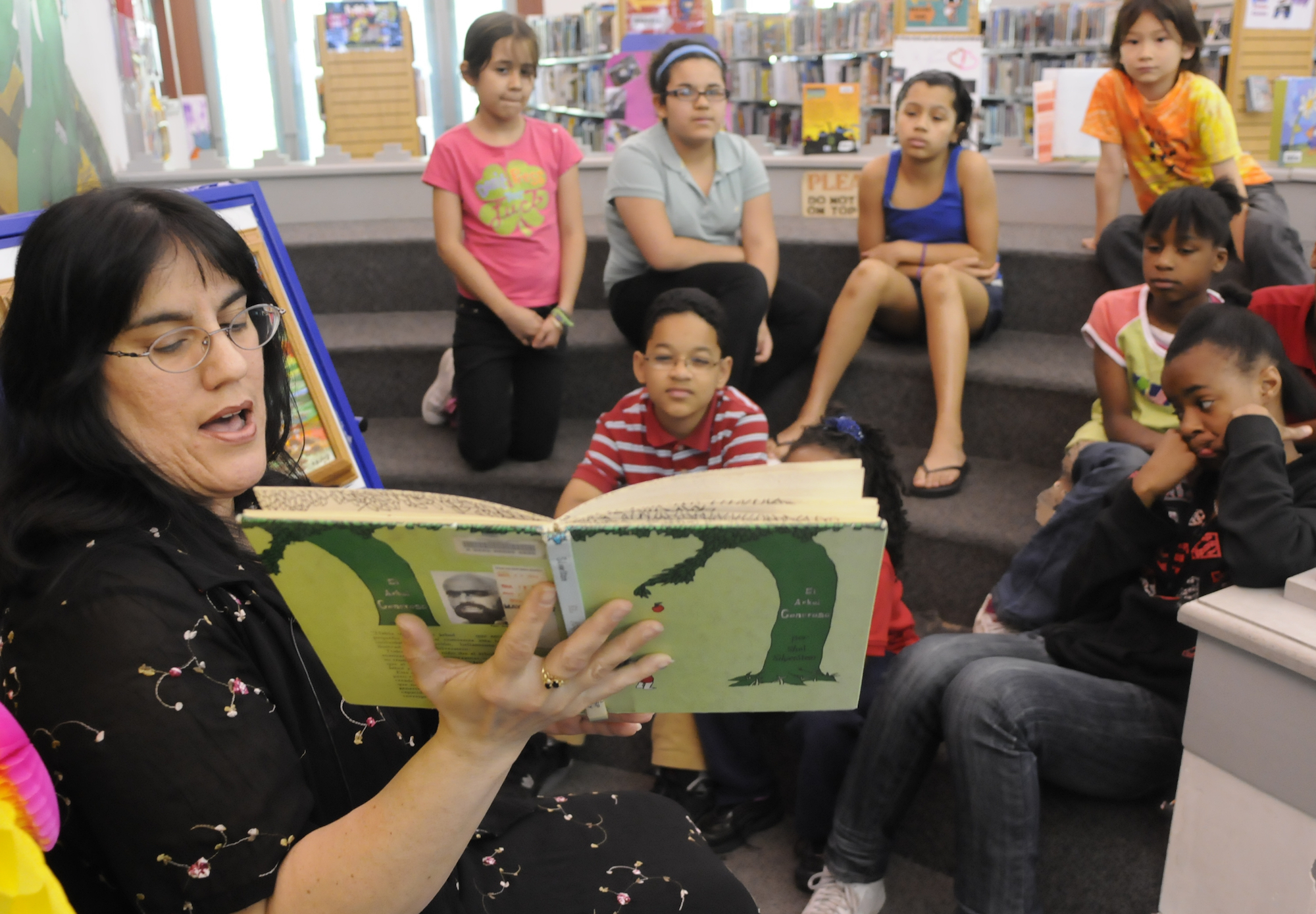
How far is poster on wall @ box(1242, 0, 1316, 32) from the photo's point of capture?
320 cm

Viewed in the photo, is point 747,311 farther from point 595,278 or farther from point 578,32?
point 578,32

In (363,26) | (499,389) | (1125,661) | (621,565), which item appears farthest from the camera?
(363,26)

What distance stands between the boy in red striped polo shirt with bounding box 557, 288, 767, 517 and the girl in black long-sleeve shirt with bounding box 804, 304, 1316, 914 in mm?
628

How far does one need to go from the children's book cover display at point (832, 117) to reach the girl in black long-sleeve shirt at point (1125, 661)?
216 centimetres

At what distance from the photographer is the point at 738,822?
71.2 inches

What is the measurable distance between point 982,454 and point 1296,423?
106 cm

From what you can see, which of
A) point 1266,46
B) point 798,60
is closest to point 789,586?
point 1266,46

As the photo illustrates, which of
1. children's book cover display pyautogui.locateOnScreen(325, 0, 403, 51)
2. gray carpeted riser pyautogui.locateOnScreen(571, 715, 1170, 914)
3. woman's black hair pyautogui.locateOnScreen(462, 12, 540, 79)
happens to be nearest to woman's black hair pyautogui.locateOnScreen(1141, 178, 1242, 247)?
gray carpeted riser pyautogui.locateOnScreen(571, 715, 1170, 914)

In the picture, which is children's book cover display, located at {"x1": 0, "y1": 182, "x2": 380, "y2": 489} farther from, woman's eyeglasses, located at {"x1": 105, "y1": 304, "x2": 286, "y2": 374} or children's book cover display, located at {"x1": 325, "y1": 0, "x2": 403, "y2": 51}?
children's book cover display, located at {"x1": 325, "y1": 0, "x2": 403, "y2": 51}

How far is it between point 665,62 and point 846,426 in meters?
1.16

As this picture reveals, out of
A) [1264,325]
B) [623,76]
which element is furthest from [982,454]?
[623,76]

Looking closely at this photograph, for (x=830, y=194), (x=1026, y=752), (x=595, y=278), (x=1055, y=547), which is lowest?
(x=1026, y=752)

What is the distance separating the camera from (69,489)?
0.80 metres

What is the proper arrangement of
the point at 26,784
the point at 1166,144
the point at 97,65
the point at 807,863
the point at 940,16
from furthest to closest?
the point at 940,16
the point at 1166,144
the point at 97,65
the point at 807,863
the point at 26,784
